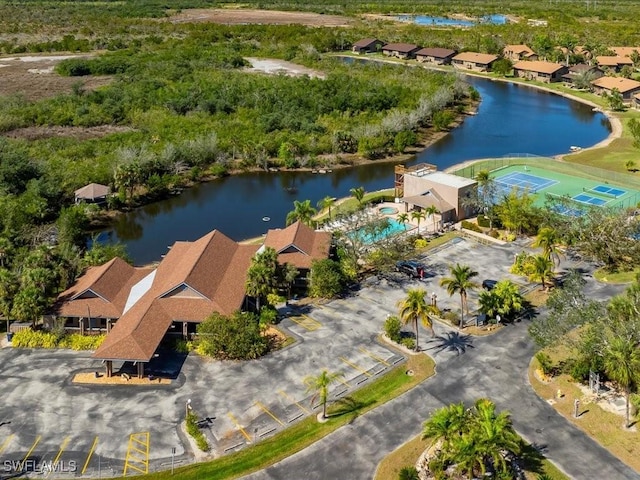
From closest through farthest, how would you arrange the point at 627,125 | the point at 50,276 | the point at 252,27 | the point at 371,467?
the point at 371,467 < the point at 50,276 < the point at 627,125 < the point at 252,27

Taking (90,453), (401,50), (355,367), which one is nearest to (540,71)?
(401,50)

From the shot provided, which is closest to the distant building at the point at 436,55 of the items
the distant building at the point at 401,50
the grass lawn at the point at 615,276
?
the distant building at the point at 401,50

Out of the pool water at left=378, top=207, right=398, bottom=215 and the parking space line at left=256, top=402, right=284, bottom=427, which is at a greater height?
the parking space line at left=256, top=402, right=284, bottom=427

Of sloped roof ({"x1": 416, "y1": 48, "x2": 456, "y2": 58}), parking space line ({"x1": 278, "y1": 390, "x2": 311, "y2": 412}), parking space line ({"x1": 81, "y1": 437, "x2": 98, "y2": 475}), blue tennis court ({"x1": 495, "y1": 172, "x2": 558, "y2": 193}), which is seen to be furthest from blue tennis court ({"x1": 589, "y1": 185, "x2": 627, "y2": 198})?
sloped roof ({"x1": 416, "y1": 48, "x2": 456, "y2": 58})

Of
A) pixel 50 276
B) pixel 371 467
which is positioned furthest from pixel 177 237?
pixel 371 467

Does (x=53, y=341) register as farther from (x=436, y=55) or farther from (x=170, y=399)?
(x=436, y=55)

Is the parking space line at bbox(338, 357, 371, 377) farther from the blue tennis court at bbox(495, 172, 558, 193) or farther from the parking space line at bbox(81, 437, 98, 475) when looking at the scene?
the blue tennis court at bbox(495, 172, 558, 193)

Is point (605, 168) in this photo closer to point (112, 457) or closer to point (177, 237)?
point (177, 237)
